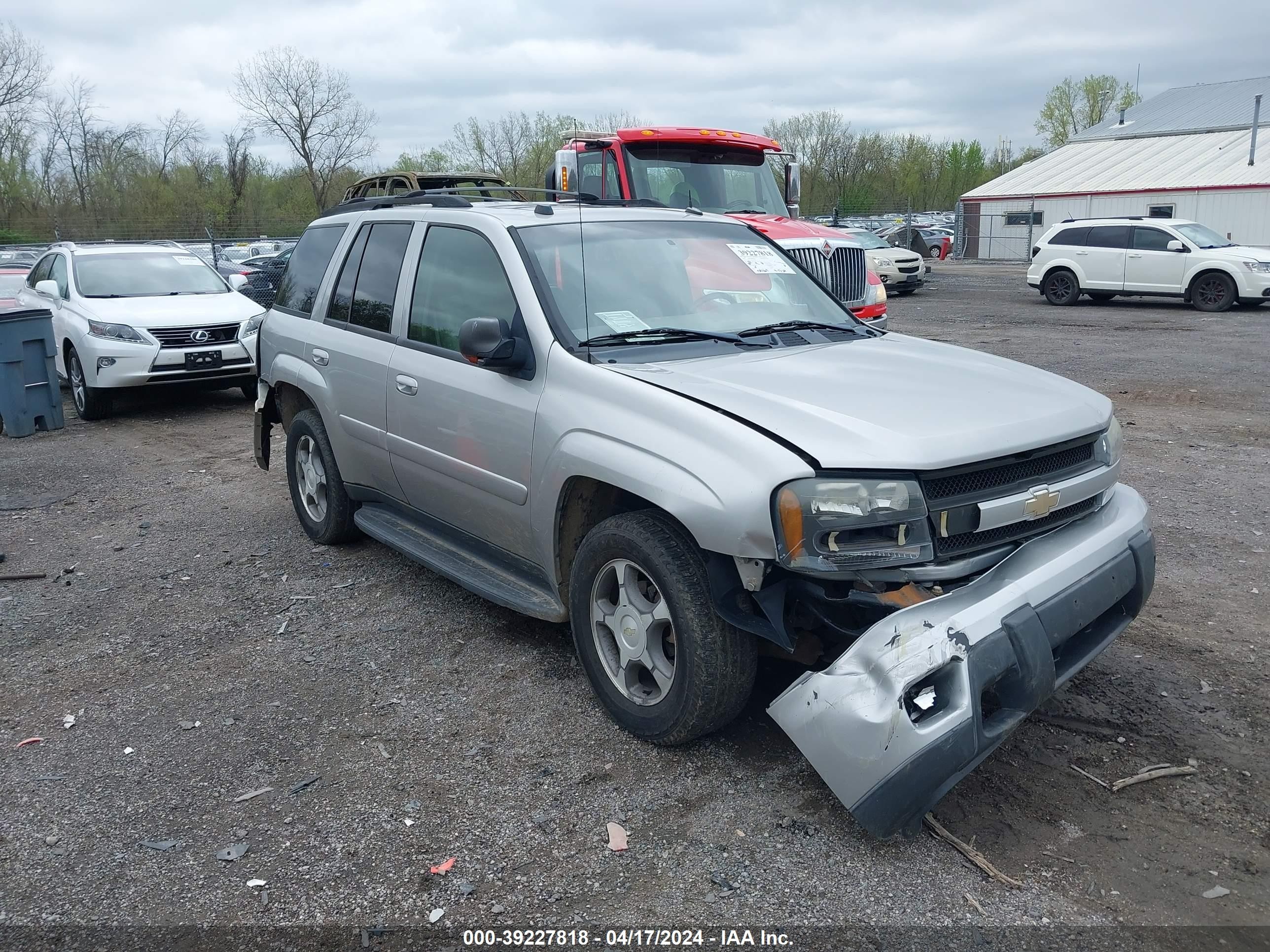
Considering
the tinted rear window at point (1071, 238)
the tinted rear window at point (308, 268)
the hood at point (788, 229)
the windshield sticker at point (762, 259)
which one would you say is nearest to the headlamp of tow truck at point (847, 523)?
the windshield sticker at point (762, 259)

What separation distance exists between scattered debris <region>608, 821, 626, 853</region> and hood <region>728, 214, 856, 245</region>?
779 cm

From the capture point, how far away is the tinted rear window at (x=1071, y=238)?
19.8 metres

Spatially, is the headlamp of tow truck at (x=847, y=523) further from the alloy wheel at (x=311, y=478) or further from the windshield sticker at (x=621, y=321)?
the alloy wheel at (x=311, y=478)

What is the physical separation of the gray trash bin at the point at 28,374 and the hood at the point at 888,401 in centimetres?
854

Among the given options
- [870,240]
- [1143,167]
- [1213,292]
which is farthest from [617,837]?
[1143,167]

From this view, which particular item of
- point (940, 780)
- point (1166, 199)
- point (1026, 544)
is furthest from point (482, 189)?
point (1166, 199)

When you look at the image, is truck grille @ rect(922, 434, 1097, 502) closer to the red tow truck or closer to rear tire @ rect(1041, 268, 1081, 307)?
the red tow truck

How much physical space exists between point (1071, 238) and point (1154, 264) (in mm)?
1836

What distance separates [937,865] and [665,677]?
1041 millimetres

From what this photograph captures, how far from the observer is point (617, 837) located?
10.1 feet

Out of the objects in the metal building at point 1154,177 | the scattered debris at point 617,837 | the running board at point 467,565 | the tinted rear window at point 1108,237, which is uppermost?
the metal building at point 1154,177

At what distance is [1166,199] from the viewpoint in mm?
33906

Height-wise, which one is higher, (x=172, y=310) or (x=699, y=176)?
(x=699, y=176)

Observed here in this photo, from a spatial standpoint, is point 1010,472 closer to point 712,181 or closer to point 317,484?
point 317,484
